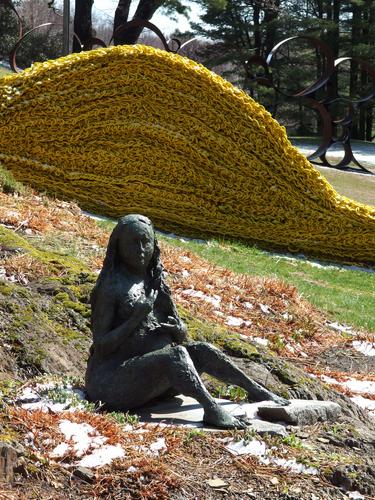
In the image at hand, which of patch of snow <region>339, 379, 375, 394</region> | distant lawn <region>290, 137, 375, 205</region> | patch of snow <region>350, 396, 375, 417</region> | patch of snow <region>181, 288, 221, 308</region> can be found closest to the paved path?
distant lawn <region>290, 137, 375, 205</region>

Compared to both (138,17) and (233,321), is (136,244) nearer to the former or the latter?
(233,321)

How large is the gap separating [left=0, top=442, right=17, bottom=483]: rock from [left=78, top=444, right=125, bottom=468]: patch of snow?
0.34 metres

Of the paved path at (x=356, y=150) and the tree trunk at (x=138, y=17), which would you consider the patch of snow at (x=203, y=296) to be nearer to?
the tree trunk at (x=138, y=17)

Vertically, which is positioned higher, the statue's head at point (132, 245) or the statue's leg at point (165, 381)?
the statue's head at point (132, 245)

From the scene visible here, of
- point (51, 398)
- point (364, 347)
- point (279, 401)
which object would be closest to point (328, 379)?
point (364, 347)

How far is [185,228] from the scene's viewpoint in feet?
37.9

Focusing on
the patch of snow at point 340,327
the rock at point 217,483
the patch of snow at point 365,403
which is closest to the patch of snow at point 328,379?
the patch of snow at point 365,403

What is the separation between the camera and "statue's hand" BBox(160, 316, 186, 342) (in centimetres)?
461

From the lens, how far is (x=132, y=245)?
176 inches

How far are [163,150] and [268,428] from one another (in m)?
7.59

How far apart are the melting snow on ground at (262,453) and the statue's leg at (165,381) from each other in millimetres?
175

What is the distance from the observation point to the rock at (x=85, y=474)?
361 centimetres

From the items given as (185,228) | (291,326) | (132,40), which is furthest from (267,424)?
(132,40)

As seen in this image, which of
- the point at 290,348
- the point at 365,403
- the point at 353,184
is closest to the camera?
the point at 365,403
